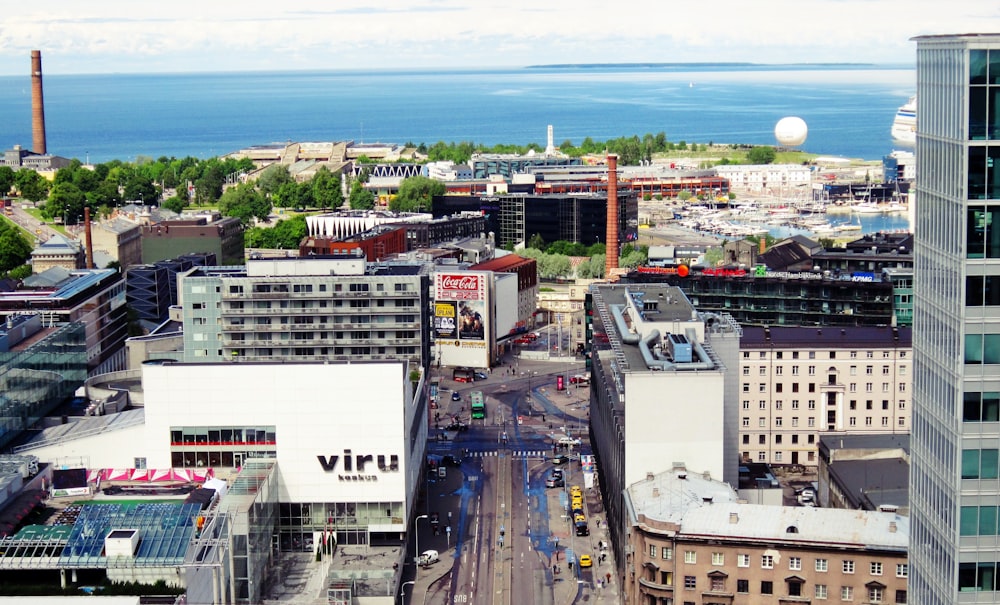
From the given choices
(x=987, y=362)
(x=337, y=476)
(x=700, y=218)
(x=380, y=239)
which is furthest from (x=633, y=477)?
(x=700, y=218)

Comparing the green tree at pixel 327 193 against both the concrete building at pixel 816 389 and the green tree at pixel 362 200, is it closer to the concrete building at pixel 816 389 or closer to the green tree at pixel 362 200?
the green tree at pixel 362 200

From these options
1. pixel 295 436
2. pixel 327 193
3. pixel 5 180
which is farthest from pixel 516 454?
pixel 327 193

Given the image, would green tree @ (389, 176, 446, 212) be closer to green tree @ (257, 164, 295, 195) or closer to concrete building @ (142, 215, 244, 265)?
green tree @ (257, 164, 295, 195)

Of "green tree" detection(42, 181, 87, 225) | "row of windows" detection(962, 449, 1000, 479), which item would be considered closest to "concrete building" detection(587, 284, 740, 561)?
"row of windows" detection(962, 449, 1000, 479)

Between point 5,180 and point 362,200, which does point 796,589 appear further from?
point 5,180

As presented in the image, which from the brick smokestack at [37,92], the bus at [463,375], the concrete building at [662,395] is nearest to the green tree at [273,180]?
the brick smokestack at [37,92]
